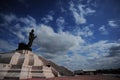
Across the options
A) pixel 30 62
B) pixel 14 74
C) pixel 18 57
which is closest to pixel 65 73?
pixel 30 62

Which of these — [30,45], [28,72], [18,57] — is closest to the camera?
[28,72]

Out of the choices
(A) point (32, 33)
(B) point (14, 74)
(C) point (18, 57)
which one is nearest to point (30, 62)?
(C) point (18, 57)

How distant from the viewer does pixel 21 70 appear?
25.0m

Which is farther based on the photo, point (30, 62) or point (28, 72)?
point (30, 62)

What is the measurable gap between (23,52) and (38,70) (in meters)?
11.8

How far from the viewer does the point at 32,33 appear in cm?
3956

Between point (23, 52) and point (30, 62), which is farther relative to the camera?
point (23, 52)

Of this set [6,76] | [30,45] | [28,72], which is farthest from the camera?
[30,45]

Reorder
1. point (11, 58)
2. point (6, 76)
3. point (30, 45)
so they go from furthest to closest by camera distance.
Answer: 1. point (30, 45)
2. point (11, 58)
3. point (6, 76)

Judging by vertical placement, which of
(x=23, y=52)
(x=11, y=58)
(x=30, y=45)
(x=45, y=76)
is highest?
(x=30, y=45)

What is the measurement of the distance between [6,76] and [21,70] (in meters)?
3.01

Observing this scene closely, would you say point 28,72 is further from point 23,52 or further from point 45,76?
point 23,52

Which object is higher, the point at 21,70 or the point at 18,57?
the point at 18,57

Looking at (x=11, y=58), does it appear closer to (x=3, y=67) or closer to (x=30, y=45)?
(x=3, y=67)
